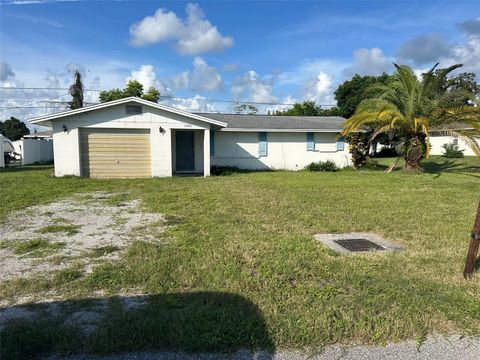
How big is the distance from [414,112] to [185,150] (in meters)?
10.8

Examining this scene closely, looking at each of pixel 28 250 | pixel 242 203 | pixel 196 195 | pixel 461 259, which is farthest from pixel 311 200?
pixel 28 250

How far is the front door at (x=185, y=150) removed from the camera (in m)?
19.3

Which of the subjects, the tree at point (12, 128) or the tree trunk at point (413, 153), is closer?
the tree trunk at point (413, 153)

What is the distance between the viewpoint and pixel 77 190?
12328 mm

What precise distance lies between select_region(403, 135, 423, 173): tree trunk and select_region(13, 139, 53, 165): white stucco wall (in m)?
24.2

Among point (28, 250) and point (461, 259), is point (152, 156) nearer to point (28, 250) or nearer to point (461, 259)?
point (28, 250)

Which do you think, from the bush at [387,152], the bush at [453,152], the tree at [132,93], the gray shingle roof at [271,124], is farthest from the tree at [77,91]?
the bush at [453,152]

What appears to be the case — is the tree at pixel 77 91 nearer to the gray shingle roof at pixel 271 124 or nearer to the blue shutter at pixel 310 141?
the gray shingle roof at pixel 271 124

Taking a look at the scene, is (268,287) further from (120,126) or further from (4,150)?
(4,150)

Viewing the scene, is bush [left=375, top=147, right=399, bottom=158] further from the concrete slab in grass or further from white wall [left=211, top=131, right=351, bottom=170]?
the concrete slab in grass

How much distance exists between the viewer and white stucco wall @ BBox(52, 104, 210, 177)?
52.2 ft

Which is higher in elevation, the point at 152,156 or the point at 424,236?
the point at 152,156

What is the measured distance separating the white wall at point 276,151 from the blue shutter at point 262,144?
0.17 m

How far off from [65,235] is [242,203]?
4.43 meters
